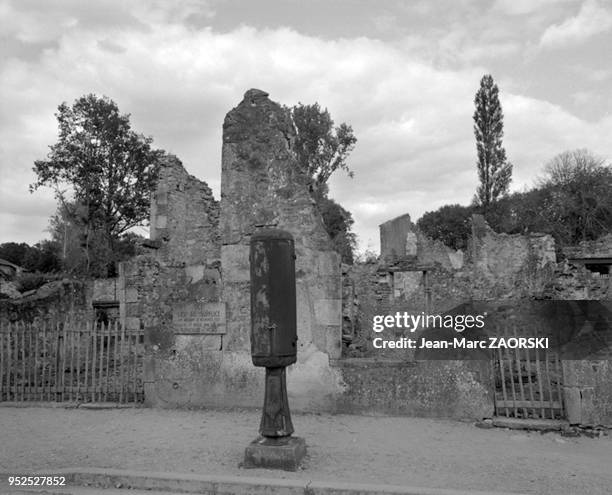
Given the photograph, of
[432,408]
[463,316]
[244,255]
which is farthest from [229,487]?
[463,316]

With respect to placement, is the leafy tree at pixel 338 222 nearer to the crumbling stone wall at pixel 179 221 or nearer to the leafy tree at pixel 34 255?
the crumbling stone wall at pixel 179 221

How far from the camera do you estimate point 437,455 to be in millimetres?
5953

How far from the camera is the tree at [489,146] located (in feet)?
160

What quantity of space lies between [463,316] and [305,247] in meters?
2.78

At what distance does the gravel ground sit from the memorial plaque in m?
1.16

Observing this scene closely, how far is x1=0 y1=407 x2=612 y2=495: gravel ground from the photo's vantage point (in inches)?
208

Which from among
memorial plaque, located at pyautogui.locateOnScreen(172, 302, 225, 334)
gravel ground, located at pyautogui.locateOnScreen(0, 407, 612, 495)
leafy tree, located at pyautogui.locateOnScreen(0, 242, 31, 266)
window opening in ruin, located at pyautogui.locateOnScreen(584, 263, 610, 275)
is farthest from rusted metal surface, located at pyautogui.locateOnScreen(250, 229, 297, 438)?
leafy tree, located at pyautogui.locateOnScreen(0, 242, 31, 266)


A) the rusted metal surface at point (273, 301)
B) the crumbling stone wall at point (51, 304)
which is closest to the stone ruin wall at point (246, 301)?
the rusted metal surface at point (273, 301)

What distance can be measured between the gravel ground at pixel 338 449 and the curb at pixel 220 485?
21 cm

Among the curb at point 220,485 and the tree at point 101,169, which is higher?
the tree at point 101,169

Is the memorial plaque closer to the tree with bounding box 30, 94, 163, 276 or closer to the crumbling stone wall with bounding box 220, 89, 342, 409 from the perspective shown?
the crumbling stone wall with bounding box 220, 89, 342, 409

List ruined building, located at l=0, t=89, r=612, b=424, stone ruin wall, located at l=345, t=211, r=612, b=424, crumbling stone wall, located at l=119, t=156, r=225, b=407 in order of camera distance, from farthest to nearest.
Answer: crumbling stone wall, located at l=119, t=156, r=225, b=407 → stone ruin wall, located at l=345, t=211, r=612, b=424 → ruined building, located at l=0, t=89, r=612, b=424

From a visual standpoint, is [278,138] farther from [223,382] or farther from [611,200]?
[611,200]

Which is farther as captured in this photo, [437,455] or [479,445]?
[479,445]
